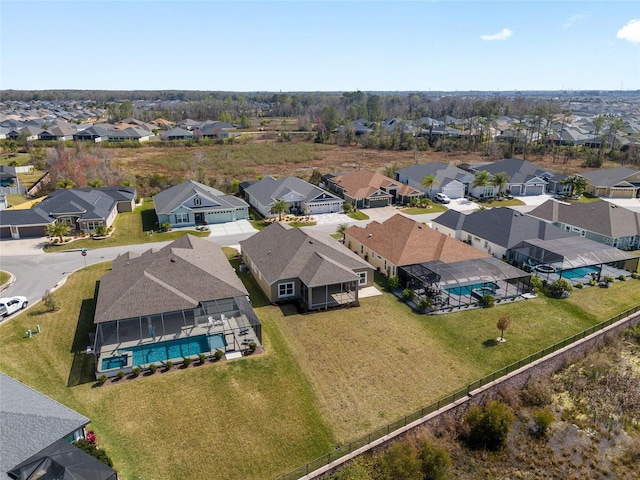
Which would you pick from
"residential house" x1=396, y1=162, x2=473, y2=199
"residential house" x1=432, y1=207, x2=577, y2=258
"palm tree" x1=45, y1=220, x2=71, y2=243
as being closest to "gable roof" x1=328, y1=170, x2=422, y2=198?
"residential house" x1=396, y1=162, x2=473, y2=199

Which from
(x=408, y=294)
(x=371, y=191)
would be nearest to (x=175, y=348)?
(x=408, y=294)

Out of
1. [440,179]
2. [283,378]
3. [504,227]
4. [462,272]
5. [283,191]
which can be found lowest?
[283,378]

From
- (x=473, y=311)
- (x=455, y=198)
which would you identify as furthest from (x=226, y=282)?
(x=455, y=198)

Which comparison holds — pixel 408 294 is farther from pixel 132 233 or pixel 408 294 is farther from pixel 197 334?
pixel 132 233

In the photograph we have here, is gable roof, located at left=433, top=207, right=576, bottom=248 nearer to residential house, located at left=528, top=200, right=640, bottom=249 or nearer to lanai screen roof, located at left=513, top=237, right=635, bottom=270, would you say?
lanai screen roof, located at left=513, top=237, right=635, bottom=270

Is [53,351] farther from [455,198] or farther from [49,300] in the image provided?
[455,198]
